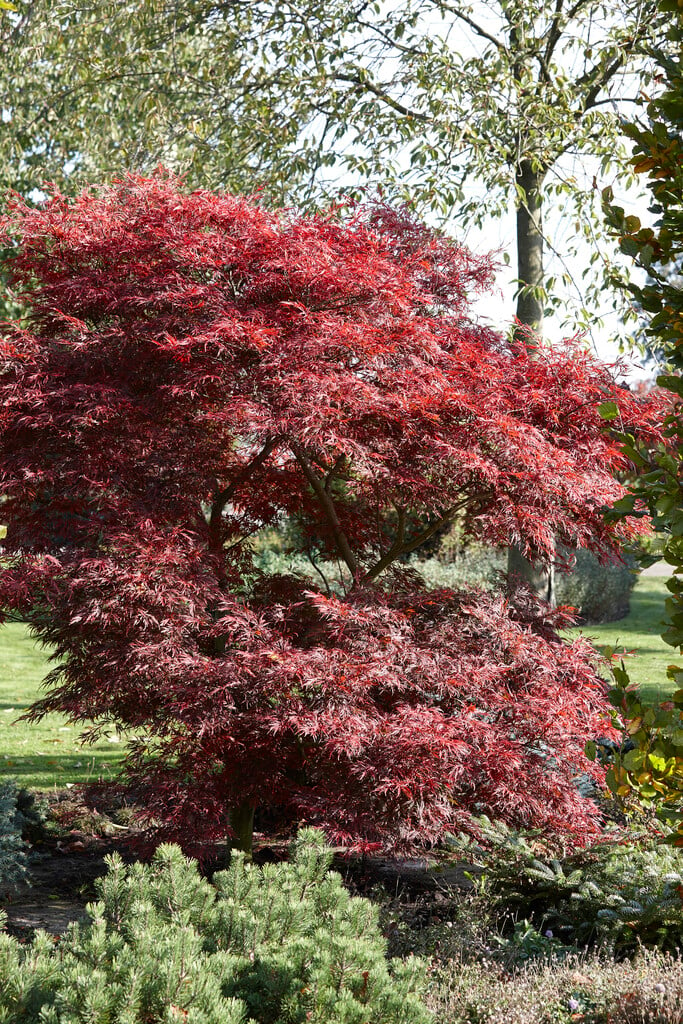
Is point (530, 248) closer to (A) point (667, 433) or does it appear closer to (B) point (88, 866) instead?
(B) point (88, 866)

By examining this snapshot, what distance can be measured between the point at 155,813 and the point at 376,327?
2286 millimetres

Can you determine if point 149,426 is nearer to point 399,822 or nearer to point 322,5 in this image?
point 399,822

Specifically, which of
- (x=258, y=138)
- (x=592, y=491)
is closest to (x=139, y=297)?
(x=592, y=491)

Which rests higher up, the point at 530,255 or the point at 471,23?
the point at 471,23

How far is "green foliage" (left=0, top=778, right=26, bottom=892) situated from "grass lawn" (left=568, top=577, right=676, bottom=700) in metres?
4.14

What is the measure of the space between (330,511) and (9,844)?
224 centimetres

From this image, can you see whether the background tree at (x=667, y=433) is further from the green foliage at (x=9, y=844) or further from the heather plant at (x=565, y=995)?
the green foliage at (x=9, y=844)

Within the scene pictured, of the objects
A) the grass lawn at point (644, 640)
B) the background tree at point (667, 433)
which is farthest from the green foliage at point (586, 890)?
the grass lawn at point (644, 640)

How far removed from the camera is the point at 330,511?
15.5ft

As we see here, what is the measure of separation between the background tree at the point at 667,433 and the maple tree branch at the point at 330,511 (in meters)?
2.49

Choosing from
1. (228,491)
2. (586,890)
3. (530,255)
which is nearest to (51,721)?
(228,491)

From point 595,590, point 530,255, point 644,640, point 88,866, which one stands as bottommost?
point 88,866

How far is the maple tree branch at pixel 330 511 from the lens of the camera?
4.50 meters

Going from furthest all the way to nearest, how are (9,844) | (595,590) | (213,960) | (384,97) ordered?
1. (595,590)
2. (384,97)
3. (9,844)
4. (213,960)
